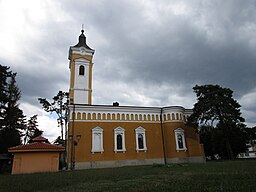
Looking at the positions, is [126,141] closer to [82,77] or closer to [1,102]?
[82,77]

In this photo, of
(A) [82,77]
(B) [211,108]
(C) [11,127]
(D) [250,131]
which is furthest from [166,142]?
(C) [11,127]

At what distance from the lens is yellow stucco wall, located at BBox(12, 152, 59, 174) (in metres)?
20.2

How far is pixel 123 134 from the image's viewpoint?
28844mm

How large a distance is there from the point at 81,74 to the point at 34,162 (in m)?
16.6

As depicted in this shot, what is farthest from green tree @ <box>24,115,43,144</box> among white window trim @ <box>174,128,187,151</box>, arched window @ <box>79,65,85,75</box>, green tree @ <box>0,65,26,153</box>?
white window trim @ <box>174,128,187,151</box>

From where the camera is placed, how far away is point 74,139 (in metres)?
26.2

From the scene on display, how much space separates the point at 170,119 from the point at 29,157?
64.0 ft

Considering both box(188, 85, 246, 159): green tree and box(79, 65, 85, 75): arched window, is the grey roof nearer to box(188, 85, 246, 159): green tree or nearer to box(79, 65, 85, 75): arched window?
box(79, 65, 85, 75): arched window

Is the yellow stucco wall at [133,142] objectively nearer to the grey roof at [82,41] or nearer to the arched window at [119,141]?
the arched window at [119,141]

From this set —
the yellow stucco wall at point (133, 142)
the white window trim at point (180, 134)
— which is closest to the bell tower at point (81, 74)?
the yellow stucco wall at point (133, 142)

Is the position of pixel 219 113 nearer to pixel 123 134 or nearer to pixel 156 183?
pixel 123 134

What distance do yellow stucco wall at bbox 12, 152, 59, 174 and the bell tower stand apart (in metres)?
11.3

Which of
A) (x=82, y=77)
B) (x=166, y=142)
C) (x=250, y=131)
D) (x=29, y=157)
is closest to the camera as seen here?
(x=29, y=157)

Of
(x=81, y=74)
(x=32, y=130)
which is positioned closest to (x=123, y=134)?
(x=81, y=74)
